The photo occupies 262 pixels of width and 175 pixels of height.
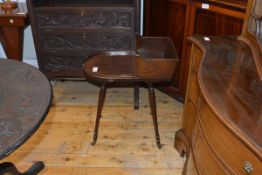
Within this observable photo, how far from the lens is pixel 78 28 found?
90.5 inches

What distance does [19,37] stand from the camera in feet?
7.84

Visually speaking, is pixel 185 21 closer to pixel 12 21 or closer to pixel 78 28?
pixel 78 28

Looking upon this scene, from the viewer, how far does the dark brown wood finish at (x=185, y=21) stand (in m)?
1.79

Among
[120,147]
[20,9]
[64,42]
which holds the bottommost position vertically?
[120,147]

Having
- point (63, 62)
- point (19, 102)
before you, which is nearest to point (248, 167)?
point (19, 102)

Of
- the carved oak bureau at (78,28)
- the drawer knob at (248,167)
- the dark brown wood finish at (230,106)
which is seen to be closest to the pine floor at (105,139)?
the carved oak bureau at (78,28)

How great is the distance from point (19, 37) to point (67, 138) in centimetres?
105

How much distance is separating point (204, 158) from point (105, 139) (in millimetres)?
1202

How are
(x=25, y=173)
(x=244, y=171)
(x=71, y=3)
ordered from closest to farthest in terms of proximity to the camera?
(x=244, y=171) → (x=25, y=173) → (x=71, y=3)

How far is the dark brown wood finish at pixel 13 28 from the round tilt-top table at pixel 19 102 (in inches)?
40.2

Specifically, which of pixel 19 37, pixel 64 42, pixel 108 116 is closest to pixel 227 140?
pixel 108 116

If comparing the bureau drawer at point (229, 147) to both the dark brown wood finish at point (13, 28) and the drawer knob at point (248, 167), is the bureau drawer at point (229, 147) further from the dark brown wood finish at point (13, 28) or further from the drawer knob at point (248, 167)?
the dark brown wood finish at point (13, 28)

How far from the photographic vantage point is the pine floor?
1.82 metres

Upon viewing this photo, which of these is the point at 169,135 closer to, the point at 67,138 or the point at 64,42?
the point at 67,138
